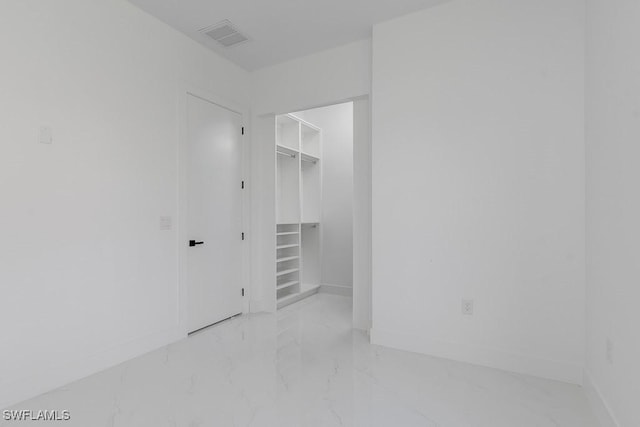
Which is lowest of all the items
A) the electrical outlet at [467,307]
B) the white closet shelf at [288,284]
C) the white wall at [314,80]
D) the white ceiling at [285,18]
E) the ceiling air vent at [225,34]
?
the white closet shelf at [288,284]

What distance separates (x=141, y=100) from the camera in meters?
2.72

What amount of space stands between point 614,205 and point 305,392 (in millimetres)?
2031

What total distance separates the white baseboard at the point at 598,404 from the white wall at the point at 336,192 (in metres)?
2.95

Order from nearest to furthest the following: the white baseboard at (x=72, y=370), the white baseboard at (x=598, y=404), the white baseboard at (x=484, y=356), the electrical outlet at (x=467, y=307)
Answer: the white baseboard at (x=598, y=404), the white baseboard at (x=72, y=370), the white baseboard at (x=484, y=356), the electrical outlet at (x=467, y=307)

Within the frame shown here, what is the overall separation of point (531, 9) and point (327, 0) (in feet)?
4.95

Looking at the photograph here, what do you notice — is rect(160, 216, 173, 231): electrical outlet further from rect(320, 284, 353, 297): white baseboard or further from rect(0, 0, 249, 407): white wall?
rect(320, 284, 353, 297): white baseboard

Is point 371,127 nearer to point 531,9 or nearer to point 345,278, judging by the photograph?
point 531,9

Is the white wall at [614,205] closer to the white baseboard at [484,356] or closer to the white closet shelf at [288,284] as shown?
the white baseboard at [484,356]

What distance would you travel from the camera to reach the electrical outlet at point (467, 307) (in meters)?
2.52

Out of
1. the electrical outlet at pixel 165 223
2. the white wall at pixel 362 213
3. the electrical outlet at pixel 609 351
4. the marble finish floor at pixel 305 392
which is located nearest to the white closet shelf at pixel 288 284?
the white wall at pixel 362 213

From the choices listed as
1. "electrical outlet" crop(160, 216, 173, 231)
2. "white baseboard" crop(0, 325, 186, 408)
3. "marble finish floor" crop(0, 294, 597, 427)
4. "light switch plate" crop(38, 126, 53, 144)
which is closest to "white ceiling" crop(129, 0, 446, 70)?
"light switch plate" crop(38, 126, 53, 144)

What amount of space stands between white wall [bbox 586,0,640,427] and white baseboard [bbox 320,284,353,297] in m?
2.90

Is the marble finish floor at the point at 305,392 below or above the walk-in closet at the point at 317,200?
below

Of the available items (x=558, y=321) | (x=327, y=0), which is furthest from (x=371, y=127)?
(x=558, y=321)
